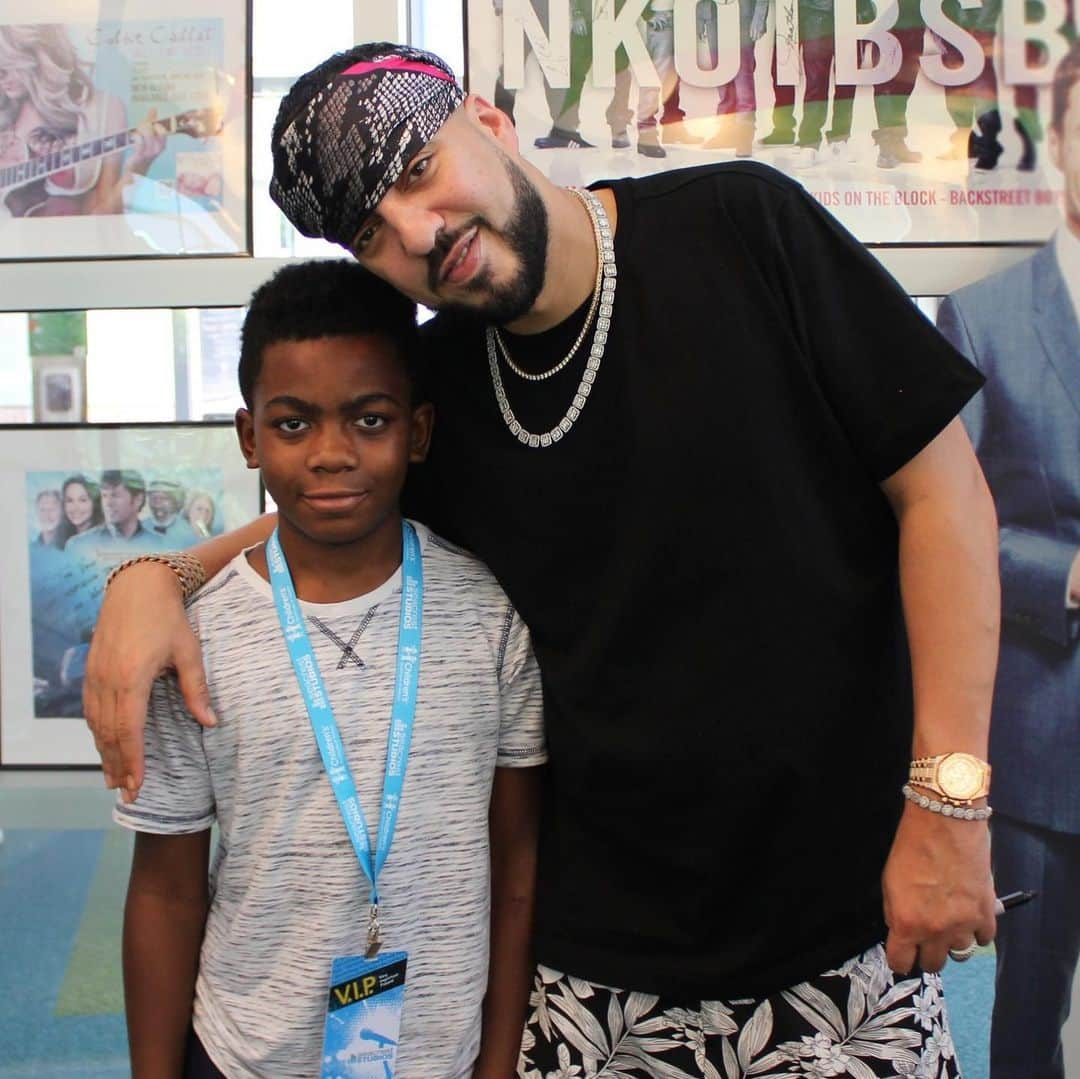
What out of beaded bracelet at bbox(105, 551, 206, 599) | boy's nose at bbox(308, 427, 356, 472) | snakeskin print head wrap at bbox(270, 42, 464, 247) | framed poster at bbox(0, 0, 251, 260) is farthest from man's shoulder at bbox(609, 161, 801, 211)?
framed poster at bbox(0, 0, 251, 260)

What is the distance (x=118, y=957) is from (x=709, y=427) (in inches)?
60.6

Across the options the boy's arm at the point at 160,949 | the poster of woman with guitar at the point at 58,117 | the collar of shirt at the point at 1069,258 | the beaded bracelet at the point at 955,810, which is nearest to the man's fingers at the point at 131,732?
the boy's arm at the point at 160,949

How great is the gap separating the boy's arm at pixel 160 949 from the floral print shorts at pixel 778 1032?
411mm

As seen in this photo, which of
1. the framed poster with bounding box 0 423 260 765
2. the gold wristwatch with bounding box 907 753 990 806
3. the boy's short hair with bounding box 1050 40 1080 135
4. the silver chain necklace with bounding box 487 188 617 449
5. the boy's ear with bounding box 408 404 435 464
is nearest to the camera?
the gold wristwatch with bounding box 907 753 990 806

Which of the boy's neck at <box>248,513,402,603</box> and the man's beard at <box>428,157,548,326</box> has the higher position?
the man's beard at <box>428,157,548,326</box>

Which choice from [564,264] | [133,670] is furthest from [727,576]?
[133,670]

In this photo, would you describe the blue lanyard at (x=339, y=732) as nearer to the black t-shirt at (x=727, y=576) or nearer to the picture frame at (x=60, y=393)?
the black t-shirt at (x=727, y=576)

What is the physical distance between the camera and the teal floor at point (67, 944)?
1.82 m

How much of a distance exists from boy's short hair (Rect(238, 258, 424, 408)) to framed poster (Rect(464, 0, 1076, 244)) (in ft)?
2.41

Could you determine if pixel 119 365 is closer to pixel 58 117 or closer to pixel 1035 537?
pixel 58 117

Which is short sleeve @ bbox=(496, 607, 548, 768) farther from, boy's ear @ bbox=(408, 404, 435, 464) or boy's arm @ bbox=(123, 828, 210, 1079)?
boy's arm @ bbox=(123, 828, 210, 1079)

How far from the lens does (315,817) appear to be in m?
1.01

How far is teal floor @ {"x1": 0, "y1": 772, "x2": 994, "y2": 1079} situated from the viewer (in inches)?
71.5

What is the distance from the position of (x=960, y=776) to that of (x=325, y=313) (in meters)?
0.78
